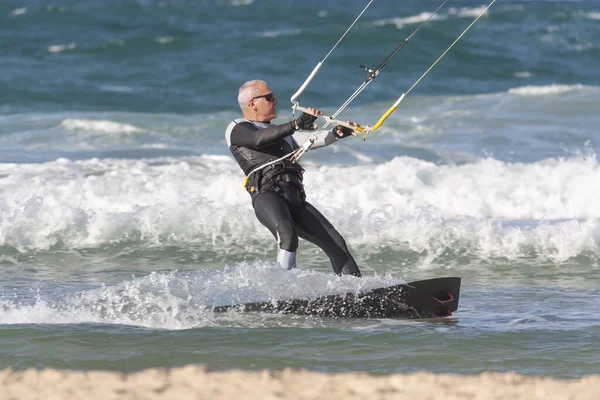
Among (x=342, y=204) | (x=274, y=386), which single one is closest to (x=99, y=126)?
(x=342, y=204)

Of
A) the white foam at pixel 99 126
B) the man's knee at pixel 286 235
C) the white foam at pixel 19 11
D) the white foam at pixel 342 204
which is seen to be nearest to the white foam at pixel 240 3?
the white foam at pixel 19 11

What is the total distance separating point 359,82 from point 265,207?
15966 millimetres

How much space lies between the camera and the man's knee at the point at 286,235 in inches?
249

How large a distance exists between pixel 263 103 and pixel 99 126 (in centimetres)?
1081

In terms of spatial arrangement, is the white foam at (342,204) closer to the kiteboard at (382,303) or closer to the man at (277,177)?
the kiteboard at (382,303)

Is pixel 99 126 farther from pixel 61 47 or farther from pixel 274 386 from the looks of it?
pixel 274 386

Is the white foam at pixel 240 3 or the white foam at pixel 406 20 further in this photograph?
the white foam at pixel 240 3

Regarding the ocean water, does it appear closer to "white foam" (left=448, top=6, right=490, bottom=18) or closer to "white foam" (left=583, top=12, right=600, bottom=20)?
"white foam" (left=448, top=6, right=490, bottom=18)

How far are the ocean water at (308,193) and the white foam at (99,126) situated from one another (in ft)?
0.23

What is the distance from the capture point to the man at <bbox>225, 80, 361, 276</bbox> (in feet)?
20.7

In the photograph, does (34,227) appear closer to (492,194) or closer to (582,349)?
(492,194)

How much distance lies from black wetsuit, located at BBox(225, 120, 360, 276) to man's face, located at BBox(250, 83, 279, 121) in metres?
0.06

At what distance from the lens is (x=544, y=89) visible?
69.5 ft

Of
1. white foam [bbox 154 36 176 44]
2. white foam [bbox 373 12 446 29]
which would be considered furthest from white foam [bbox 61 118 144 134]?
white foam [bbox 373 12 446 29]
